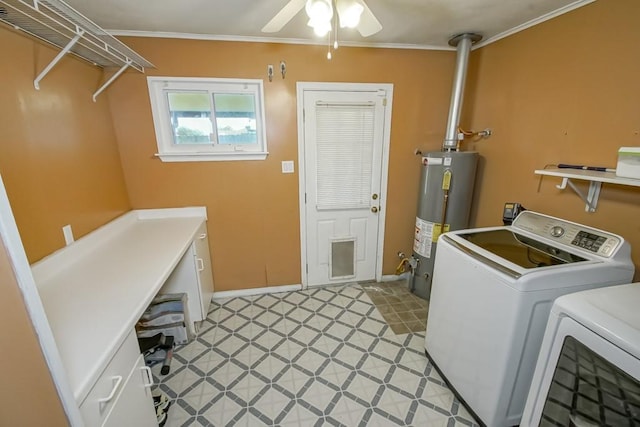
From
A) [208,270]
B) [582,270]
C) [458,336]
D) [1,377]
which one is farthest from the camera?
[208,270]

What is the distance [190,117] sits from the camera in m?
2.31

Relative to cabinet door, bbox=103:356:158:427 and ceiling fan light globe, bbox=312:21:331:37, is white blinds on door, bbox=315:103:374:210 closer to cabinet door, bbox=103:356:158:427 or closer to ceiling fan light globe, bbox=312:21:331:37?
ceiling fan light globe, bbox=312:21:331:37

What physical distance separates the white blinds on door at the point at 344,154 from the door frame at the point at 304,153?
0.13 m

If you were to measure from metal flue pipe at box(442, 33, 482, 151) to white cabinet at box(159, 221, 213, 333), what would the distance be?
89.3 inches

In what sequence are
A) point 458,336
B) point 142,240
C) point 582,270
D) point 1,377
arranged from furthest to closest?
point 142,240
point 458,336
point 582,270
point 1,377

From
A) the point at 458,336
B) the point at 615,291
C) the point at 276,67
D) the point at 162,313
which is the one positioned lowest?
the point at 162,313

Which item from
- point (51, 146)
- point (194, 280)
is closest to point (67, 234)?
point (51, 146)

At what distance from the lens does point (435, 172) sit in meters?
2.32

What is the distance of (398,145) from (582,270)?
1.70 meters

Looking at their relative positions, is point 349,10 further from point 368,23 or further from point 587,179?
point 587,179

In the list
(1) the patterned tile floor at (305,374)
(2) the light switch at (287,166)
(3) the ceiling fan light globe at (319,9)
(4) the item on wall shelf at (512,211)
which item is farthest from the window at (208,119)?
(4) the item on wall shelf at (512,211)

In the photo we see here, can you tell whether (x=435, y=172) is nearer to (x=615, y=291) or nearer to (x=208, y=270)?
(x=615, y=291)

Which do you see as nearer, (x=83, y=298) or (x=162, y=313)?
(x=83, y=298)

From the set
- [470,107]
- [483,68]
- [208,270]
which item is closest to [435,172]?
[470,107]
